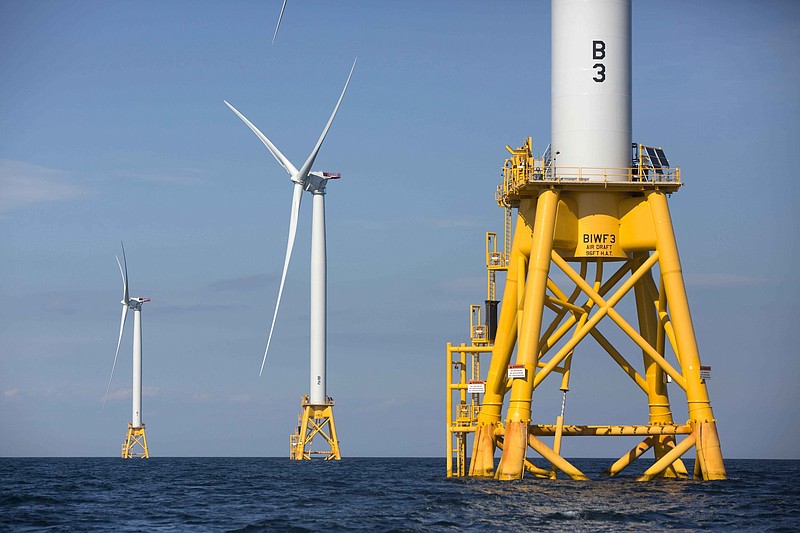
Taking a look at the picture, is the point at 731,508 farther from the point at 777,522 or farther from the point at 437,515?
the point at 437,515

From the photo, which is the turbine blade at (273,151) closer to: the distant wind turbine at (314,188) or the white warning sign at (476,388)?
the distant wind turbine at (314,188)

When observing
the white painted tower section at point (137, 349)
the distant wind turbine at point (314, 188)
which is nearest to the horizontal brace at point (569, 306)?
the distant wind turbine at point (314, 188)

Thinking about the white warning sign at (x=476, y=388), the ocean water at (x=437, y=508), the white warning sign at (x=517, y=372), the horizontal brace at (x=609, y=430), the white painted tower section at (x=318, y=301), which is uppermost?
the white painted tower section at (x=318, y=301)

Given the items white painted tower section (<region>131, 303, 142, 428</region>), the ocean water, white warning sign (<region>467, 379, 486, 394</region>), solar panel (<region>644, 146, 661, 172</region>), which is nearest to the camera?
the ocean water

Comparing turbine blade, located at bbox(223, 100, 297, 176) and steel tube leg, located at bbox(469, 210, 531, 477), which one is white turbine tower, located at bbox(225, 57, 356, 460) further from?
steel tube leg, located at bbox(469, 210, 531, 477)

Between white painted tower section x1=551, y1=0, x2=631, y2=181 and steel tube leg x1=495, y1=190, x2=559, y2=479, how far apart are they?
4.24 meters

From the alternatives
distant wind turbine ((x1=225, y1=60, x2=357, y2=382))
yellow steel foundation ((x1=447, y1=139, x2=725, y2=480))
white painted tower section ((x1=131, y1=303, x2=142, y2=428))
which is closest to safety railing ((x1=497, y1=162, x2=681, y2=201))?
yellow steel foundation ((x1=447, y1=139, x2=725, y2=480))

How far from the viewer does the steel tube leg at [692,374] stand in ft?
194

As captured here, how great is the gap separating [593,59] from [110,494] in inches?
1312

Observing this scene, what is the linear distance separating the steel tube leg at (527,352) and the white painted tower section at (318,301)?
73.5m

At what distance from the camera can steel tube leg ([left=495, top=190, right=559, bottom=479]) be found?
2306 inches

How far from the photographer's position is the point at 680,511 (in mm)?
49062

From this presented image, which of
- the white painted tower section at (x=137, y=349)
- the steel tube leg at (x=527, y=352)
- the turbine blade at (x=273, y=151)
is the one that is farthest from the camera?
the white painted tower section at (x=137, y=349)

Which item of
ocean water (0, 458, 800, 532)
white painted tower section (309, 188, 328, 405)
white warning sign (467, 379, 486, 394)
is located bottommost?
ocean water (0, 458, 800, 532)
